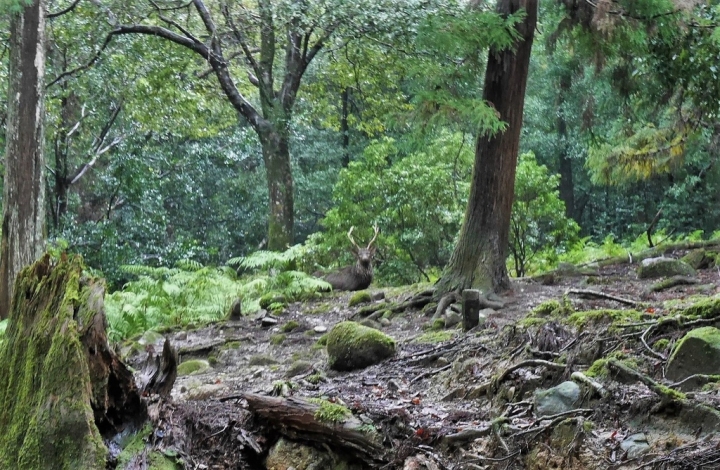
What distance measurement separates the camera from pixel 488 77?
7309 millimetres

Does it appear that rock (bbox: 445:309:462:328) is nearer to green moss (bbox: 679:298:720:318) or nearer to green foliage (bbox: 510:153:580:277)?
green moss (bbox: 679:298:720:318)

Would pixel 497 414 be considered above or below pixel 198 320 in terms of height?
above


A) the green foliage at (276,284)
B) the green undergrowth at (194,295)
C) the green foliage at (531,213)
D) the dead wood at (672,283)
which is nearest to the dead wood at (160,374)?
the green undergrowth at (194,295)

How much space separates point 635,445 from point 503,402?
0.95 meters

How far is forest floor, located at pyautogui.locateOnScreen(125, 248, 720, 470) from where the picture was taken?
2.63 metres

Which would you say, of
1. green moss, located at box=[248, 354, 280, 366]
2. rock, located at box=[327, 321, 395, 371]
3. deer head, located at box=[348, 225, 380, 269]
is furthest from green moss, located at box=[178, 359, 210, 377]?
deer head, located at box=[348, 225, 380, 269]

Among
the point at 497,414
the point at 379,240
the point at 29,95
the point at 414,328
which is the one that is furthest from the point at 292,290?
the point at 497,414

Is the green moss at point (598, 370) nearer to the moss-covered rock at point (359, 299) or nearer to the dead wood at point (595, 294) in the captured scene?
the dead wood at point (595, 294)

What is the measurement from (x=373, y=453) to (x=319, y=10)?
9076 mm

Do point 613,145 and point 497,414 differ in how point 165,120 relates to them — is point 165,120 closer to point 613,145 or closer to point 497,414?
point 613,145

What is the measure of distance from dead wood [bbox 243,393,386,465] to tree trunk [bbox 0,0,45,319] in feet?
18.9

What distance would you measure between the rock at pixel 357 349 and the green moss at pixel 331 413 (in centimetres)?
162

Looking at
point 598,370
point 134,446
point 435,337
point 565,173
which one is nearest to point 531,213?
point 435,337

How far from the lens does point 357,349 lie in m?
4.99
